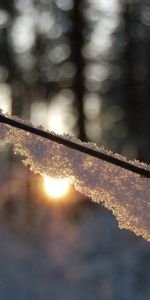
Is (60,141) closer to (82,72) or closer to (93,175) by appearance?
(93,175)

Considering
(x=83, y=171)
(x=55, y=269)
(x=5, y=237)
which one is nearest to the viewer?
(x=83, y=171)

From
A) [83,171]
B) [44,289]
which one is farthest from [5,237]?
[83,171]

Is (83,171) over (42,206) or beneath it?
over

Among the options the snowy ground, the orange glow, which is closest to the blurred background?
the snowy ground

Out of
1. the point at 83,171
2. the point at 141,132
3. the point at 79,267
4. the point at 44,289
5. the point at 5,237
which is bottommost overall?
the point at 141,132

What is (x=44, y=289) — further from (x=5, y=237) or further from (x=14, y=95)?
(x=14, y=95)

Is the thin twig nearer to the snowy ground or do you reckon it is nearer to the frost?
the frost

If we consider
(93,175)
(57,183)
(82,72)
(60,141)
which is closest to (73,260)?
(57,183)
